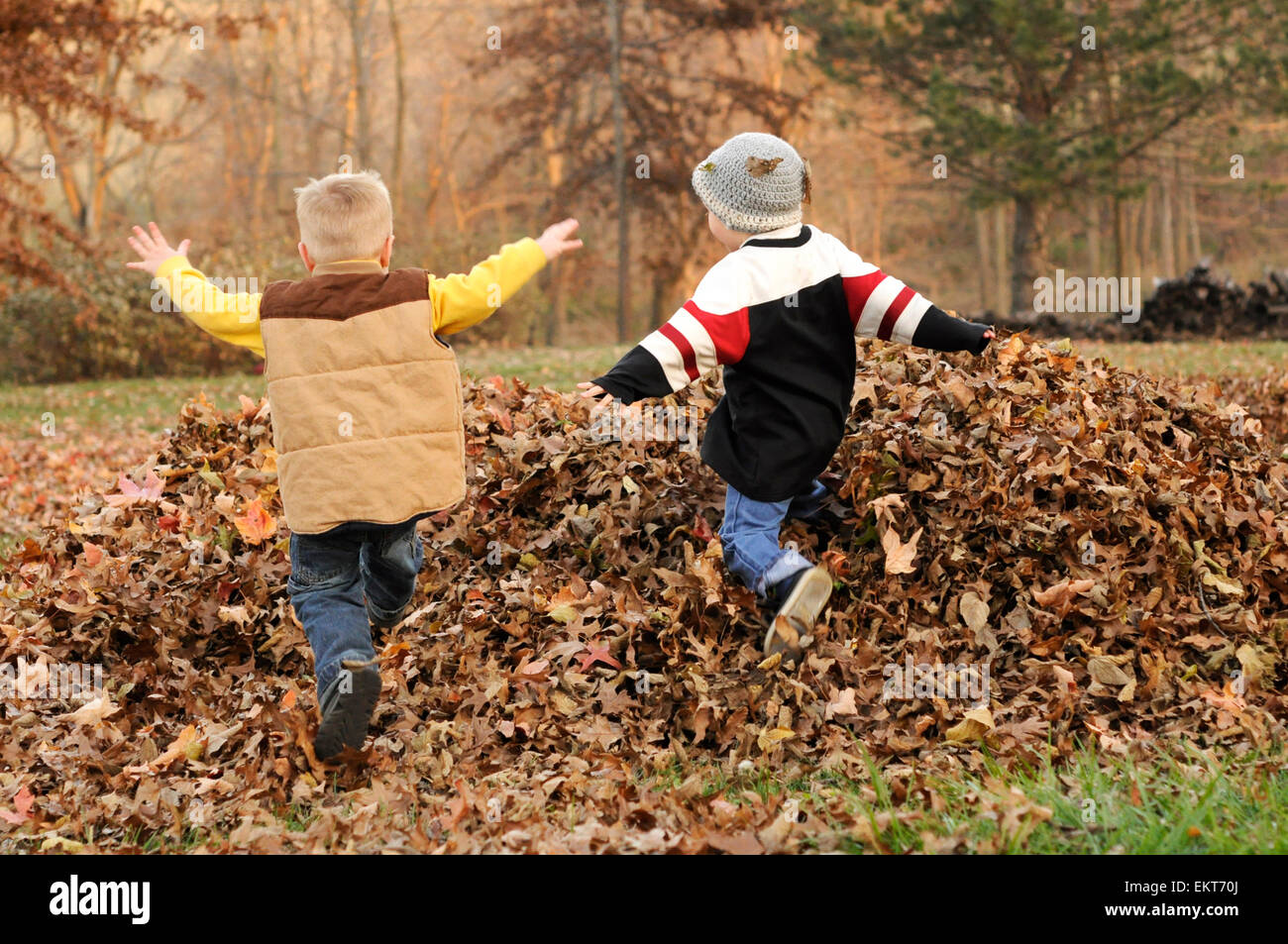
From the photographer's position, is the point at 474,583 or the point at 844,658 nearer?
the point at 844,658

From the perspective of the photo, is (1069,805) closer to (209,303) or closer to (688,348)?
(688,348)

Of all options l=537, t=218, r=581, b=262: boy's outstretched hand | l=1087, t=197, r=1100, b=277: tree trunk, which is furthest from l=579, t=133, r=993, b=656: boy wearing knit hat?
l=1087, t=197, r=1100, b=277: tree trunk

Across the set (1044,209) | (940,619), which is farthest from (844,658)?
(1044,209)

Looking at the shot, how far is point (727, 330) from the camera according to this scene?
3.95m

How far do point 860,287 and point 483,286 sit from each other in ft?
4.54

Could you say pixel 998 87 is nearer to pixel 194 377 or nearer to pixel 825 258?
pixel 194 377

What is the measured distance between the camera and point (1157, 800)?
9.75 ft

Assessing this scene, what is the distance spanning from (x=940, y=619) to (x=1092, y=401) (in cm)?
145

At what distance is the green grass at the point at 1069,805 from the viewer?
2.76 metres

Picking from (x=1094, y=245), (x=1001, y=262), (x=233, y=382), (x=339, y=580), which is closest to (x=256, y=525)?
(x=339, y=580)

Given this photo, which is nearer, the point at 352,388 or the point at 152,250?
the point at 352,388

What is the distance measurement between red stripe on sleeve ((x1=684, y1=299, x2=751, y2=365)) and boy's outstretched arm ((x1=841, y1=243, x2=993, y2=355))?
Result: 0.43 m

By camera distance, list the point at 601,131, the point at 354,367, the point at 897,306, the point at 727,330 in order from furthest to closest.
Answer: the point at 601,131 < the point at 897,306 < the point at 727,330 < the point at 354,367
